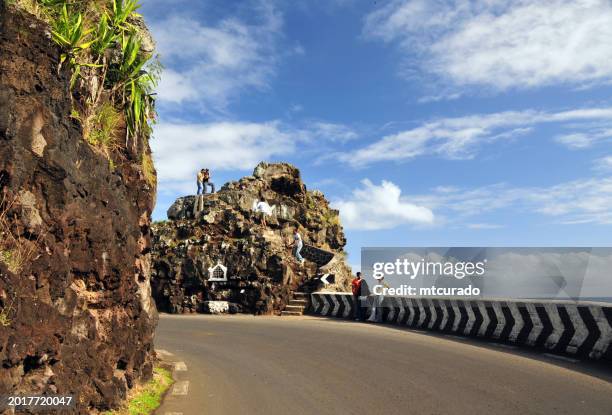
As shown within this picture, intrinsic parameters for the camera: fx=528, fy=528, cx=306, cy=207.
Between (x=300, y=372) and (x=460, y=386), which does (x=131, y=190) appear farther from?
(x=460, y=386)

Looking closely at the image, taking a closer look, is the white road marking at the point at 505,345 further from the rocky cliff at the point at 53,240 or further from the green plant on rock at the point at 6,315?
the green plant on rock at the point at 6,315

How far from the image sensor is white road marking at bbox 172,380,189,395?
8413 mm

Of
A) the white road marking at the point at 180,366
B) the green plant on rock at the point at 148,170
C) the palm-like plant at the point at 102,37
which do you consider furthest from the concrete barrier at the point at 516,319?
the palm-like plant at the point at 102,37

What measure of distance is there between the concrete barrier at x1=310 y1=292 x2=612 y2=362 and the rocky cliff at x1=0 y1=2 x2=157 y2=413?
370 inches

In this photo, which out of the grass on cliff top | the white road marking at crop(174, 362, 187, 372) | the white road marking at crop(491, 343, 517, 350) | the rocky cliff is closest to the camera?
the rocky cliff

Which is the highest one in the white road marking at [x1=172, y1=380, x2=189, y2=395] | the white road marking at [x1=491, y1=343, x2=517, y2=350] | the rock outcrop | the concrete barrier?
the rock outcrop

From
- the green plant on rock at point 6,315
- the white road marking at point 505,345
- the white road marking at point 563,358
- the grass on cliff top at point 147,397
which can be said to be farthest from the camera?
the white road marking at point 505,345

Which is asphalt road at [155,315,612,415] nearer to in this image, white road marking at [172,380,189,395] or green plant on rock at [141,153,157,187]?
white road marking at [172,380,189,395]

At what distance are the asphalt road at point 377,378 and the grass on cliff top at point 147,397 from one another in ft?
0.65

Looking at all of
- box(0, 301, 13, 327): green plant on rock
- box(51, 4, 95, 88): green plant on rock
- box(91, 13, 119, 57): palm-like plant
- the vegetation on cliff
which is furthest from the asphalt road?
box(91, 13, 119, 57): palm-like plant

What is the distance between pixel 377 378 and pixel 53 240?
6.40 m

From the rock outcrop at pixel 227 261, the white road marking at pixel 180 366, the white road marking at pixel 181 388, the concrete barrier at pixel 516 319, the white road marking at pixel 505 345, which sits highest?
the rock outcrop at pixel 227 261

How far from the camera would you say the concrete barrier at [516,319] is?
11.1m

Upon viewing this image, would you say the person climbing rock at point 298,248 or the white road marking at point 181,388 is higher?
the person climbing rock at point 298,248
